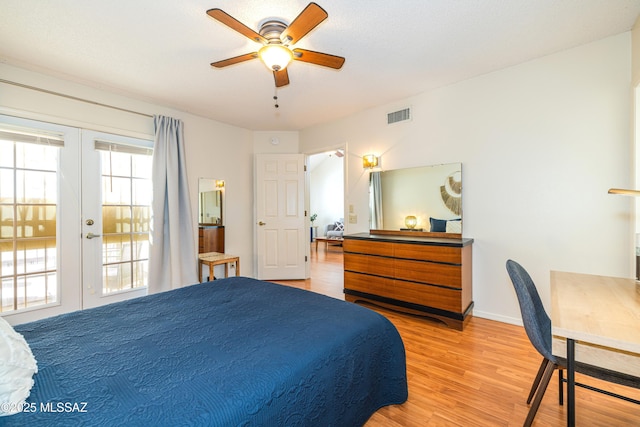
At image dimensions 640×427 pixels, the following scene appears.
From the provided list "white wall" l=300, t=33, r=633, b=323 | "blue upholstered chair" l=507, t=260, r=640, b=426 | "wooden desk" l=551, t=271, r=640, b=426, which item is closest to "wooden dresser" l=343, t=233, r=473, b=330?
"white wall" l=300, t=33, r=633, b=323

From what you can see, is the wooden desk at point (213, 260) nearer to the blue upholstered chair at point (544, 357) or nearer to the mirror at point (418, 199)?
the mirror at point (418, 199)

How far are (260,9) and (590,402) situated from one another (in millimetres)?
3241

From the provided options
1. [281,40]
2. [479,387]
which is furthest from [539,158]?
[281,40]

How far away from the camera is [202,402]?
829mm

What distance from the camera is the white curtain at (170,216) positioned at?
Answer: 346cm

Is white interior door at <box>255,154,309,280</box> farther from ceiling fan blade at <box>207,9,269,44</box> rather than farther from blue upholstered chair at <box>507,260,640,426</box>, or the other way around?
blue upholstered chair at <box>507,260,640,426</box>

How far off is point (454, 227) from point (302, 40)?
95.6 inches

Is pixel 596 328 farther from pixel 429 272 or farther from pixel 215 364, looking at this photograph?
pixel 429 272

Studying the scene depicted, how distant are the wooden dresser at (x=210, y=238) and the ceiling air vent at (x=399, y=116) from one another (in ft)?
9.57

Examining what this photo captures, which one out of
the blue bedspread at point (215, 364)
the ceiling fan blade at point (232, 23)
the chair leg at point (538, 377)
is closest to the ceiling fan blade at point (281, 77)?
the ceiling fan blade at point (232, 23)

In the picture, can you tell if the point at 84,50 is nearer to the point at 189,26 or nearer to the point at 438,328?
the point at 189,26

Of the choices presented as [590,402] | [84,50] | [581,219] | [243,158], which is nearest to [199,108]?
[243,158]

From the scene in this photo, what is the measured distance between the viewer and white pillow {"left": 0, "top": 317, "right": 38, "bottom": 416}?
77cm

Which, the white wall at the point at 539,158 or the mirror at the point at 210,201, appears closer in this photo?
the white wall at the point at 539,158
